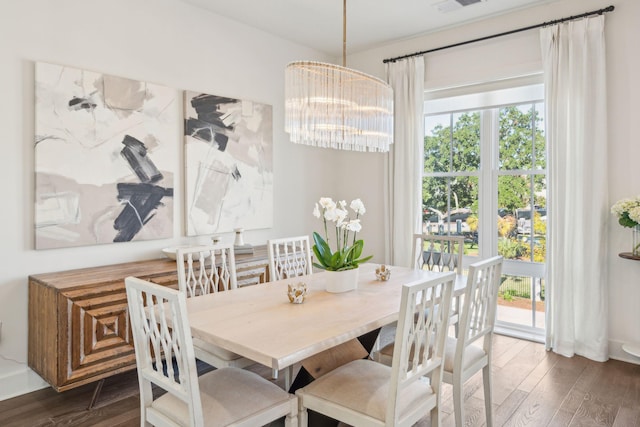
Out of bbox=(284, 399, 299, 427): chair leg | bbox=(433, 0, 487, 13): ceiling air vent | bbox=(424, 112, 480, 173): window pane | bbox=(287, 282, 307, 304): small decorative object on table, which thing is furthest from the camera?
bbox=(424, 112, 480, 173): window pane

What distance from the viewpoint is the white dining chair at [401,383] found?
5.42ft

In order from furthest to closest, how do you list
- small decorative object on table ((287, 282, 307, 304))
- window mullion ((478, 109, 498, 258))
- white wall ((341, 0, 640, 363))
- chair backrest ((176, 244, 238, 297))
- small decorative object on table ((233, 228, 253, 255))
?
window mullion ((478, 109, 498, 258)) < small decorative object on table ((233, 228, 253, 255)) < white wall ((341, 0, 640, 363)) < chair backrest ((176, 244, 238, 297)) < small decorative object on table ((287, 282, 307, 304))

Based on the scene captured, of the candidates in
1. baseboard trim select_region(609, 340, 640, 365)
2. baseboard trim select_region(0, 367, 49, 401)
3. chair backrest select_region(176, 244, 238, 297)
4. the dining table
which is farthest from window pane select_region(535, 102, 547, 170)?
baseboard trim select_region(0, 367, 49, 401)

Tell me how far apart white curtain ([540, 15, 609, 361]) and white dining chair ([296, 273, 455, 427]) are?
2.13 meters

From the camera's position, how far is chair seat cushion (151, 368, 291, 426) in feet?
5.44

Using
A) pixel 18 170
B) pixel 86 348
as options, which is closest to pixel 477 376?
pixel 86 348

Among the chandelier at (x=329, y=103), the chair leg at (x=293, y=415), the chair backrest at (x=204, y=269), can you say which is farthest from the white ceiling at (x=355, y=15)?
the chair leg at (x=293, y=415)

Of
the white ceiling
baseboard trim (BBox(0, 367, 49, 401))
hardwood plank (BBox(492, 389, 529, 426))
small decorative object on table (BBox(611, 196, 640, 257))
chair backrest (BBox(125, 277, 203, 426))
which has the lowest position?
hardwood plank (BBox(492, 389, 529, 426))

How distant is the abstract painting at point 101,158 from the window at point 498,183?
2.56m

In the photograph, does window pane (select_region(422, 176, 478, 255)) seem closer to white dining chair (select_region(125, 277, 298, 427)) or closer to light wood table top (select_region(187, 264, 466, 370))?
light wood table top (select_region(187, 264, 466, 370))

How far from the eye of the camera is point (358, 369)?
203 centimetres

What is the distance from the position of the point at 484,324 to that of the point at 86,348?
2267 mm

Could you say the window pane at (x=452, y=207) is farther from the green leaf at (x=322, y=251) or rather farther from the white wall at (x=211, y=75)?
the green leaf at (x=322, y=251)

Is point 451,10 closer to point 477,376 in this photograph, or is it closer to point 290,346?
point 477,376
